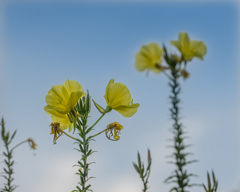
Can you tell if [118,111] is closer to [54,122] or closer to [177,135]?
[54,122]

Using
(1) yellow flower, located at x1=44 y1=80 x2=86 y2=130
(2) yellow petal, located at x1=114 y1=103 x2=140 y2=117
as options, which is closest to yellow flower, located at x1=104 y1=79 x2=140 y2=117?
(2) yellow petal, located at x1=114 y1=103 x2=140 y2=117

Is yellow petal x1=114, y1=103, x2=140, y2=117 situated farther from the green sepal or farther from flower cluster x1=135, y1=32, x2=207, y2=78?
flower cluster x1=135, y1=32, x2=207, y2=78

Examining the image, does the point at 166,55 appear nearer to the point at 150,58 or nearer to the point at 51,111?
the point at 150,58

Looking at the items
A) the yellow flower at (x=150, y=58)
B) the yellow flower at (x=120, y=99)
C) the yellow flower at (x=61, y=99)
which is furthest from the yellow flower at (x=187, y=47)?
the yellow flower at (x=61, y=99)

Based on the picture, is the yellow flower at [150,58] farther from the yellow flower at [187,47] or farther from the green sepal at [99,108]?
the green sepal at [99,108]

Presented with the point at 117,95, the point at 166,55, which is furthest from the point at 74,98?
the point at 166,55

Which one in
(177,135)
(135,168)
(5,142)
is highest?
(5,142)

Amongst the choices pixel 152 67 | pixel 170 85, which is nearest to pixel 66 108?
pixel 152 67
